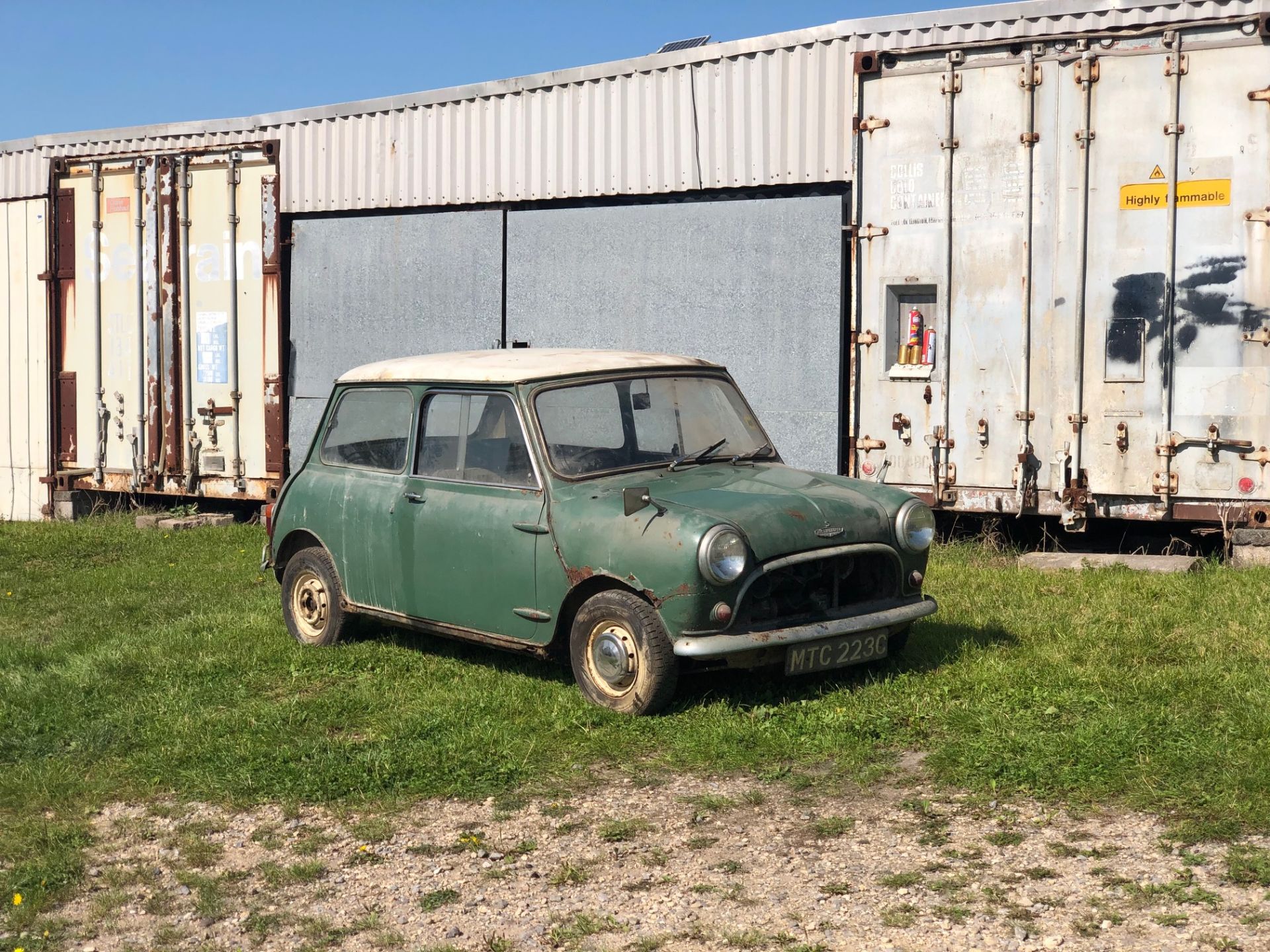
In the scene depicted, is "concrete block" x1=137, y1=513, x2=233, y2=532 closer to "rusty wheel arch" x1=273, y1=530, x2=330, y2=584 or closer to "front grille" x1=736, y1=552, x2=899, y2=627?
"rusty wheel arch" x1=273, y1=530, x2=330, y2=584

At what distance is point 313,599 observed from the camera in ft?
25.6

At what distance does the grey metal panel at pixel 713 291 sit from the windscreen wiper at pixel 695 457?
394 centimetres

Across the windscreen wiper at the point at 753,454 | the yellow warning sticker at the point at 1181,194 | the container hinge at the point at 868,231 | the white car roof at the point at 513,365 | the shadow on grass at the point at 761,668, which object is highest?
the yellow warning sticker at the point at 1181,194

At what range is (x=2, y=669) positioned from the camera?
7617 mm

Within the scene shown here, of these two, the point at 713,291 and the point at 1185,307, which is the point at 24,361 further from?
the point at 1185,307

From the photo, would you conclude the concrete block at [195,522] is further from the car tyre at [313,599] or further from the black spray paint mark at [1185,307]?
the black spray paint mark at [1185,307]

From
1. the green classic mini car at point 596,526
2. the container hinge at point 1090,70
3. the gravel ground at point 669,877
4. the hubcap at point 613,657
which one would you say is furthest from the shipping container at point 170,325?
the gravel ground at point 669,877

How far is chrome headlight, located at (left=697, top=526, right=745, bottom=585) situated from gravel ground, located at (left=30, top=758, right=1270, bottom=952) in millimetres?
860

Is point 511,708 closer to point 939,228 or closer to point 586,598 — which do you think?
point 586,598

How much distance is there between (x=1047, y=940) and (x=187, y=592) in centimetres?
743

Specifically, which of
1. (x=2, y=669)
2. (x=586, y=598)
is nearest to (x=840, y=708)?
(x=586, y=598)

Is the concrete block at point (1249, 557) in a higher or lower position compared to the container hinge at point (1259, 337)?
lower

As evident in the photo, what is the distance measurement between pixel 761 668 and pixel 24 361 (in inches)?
434

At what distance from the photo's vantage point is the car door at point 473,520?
6508 mm
